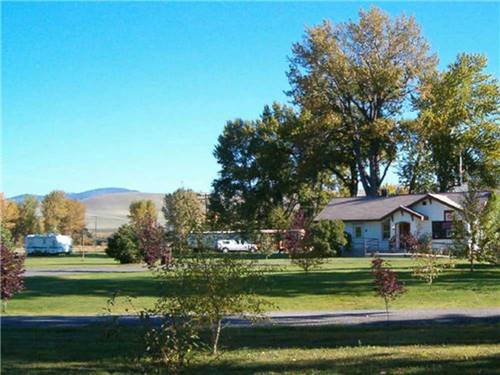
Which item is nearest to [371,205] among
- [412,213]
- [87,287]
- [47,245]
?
[412,213]

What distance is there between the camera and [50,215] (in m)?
115

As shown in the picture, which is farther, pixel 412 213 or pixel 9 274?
pixel 412 213

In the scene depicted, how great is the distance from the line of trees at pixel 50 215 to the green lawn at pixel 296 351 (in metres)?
97.4

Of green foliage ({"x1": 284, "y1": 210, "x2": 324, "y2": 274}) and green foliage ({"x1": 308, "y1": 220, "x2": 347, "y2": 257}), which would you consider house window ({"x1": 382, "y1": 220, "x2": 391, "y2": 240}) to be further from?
green foliage ({"x1": 284, "y1": 210, "x2": 324, "y2": 274})

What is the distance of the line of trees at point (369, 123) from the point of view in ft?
197

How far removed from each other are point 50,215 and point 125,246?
236 feet

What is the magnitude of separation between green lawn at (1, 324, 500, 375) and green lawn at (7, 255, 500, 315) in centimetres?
487

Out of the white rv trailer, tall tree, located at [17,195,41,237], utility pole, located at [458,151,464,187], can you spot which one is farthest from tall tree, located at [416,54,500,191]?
tall tree, located at [17,195,41,237]

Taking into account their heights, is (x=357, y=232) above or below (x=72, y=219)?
below

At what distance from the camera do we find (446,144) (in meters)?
65.2

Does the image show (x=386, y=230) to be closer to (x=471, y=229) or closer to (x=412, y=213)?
(x=412, y=213)

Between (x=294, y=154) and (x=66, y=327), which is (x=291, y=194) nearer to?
(x=294, y=154)

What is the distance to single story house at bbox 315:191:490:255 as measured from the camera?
193 ft

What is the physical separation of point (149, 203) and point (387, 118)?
5348 centimetres
